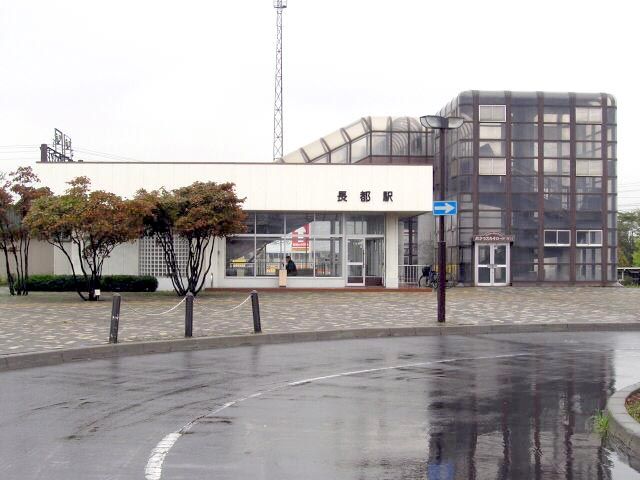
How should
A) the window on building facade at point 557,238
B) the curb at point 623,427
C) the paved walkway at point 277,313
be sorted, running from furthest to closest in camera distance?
the window on building facade at point 557,238 → the paved walkway at point 277,313 → the curb at point 623,427

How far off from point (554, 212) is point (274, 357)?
30.6 metres

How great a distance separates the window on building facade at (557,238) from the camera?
4141 centimetres

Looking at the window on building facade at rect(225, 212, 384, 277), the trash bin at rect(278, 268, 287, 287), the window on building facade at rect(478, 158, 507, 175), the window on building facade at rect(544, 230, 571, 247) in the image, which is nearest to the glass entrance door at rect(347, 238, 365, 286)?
the window on building facade at rect(225, 212, 384, 277)

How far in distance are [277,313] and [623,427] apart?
1569cm

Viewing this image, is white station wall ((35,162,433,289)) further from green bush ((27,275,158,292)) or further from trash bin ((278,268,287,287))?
trash bin ((278,268,287,287))

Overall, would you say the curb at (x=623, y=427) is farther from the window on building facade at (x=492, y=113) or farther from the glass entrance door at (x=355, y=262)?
the window on building facade at (x=492, y=113)

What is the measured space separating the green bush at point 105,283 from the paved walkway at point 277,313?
2049 millimetres

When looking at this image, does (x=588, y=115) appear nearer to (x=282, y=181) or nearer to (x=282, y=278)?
(x=282, y=181)

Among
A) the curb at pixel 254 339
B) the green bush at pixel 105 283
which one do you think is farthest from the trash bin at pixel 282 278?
the curb at pixel 254 339

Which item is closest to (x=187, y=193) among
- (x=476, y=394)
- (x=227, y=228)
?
(x=227, y=228)

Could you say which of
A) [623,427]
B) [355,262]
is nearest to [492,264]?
[355,262]

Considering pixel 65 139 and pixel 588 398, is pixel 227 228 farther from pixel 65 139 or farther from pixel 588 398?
pixel 65 139

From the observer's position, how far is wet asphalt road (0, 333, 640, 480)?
657cm

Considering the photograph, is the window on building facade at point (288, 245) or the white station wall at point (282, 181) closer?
the white station wall at point (282, 181)
